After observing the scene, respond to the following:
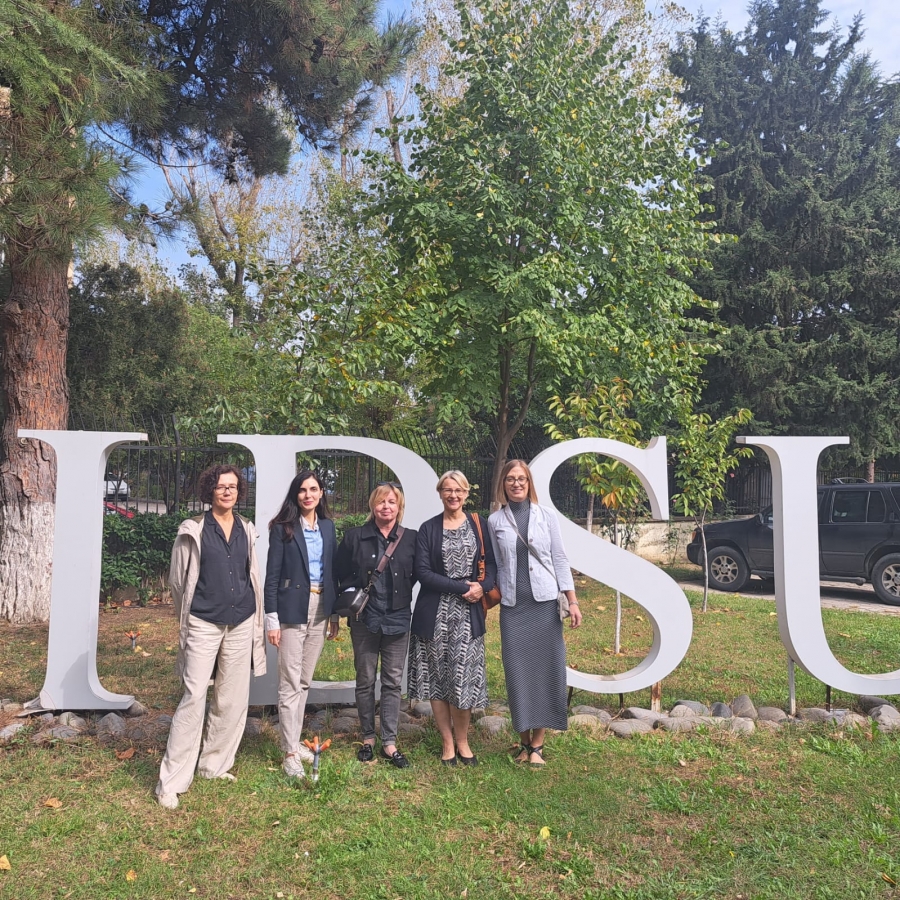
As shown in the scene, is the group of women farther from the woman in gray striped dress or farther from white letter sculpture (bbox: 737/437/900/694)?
white letter sculpture (bbox: 737/437/900/694)

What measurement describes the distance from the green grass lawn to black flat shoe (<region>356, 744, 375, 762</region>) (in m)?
0.10

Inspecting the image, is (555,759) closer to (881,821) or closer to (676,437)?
(881,821)

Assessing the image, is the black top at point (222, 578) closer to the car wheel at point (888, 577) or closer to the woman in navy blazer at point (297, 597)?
the woman in navy blazer at point (297, 597)

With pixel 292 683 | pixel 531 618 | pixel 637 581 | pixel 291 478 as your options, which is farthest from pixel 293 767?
pixel 637 581

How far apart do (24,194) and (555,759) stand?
18.9ft

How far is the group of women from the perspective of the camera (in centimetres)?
421

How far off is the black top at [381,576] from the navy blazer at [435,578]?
76 millimetres

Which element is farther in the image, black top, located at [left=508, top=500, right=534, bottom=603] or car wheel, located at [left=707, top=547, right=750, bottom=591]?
car wheel, located at [left=707, top=547, right=750, bottom=591]

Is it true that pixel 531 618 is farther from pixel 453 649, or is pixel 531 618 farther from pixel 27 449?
pixel 27 449

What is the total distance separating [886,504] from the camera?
10422 mm

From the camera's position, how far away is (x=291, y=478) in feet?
17.4

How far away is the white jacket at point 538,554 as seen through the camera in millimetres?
4488

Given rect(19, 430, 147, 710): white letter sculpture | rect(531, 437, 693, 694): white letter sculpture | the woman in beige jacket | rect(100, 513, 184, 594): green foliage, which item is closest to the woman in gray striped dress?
rect(531, 437, 693, 694): white letter sculpture

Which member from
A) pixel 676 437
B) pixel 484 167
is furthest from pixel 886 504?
pixel 484 167
